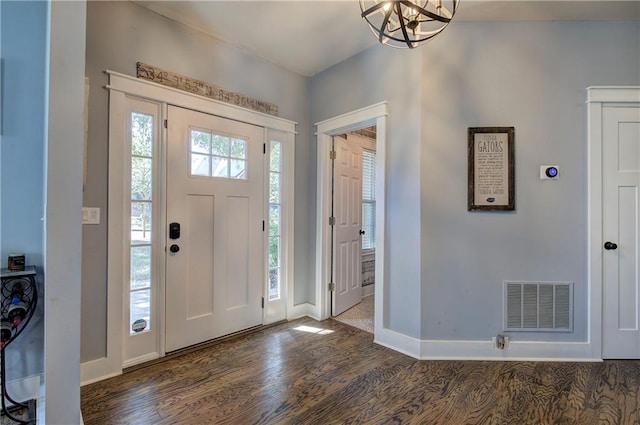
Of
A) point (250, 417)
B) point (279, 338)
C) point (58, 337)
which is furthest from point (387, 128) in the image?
point (58, 337)

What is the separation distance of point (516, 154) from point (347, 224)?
71.1 inches

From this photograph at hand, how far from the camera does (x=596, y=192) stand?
2354mm

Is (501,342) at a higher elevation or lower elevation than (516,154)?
lower

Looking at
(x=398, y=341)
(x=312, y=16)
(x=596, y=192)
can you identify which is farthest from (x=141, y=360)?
(x=596, y=192)

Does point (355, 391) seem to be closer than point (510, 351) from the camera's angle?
Yes

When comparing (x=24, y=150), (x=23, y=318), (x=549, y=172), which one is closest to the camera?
(x=23, y=318)

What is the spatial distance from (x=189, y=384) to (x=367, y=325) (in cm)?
175

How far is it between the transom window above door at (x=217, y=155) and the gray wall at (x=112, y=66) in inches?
19.0

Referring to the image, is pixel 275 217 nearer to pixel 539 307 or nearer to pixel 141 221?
pixel 141 221

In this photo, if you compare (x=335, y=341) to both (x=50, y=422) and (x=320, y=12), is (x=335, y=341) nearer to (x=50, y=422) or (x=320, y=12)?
(x=50, y=422)

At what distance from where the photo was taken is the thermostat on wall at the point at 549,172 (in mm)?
2381

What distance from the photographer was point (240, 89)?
285cm

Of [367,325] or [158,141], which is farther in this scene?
[367,325]

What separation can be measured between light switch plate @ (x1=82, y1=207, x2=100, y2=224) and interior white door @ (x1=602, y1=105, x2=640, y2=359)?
375cm
